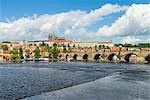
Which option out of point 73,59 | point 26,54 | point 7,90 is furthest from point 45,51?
point 7,90

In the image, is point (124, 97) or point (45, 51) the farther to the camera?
point (45, 51)

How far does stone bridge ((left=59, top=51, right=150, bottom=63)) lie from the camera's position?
244 feet

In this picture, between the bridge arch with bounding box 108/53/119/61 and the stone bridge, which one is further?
the bridge arch with bounding box 108/53/119/61

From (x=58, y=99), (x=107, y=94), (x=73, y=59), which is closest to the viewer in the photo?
(x=58, y=99)

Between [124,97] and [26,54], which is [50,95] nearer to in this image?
[124,97]

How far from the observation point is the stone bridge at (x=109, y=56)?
74.5 m

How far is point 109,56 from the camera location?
85312 mm

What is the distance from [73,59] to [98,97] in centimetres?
7390

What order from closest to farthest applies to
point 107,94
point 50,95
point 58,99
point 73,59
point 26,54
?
point 58,99, point 50,95, point 107,94, point 73,59, point 26,54

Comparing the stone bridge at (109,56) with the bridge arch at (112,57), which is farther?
the bridge arch at (112,57)

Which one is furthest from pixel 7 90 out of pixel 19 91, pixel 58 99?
pixel 58 99

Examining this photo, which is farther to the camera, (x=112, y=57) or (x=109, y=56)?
(x=112, y=57)

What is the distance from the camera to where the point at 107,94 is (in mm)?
21047

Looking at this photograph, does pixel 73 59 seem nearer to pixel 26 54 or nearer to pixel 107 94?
pixel 26 54
